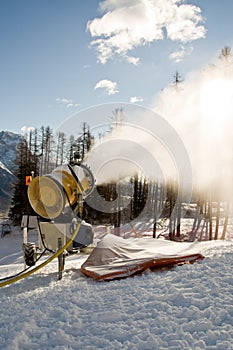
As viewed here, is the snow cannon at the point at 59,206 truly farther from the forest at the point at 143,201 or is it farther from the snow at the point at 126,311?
the forest at the point at 143,201

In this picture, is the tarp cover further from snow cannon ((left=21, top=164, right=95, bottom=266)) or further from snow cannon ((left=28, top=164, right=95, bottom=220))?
snow cannon ((left=28, top=164, right=95, bottom=220))

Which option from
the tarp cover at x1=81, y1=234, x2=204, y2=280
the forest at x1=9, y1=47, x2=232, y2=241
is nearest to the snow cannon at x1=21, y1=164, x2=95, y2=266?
the tarp cover at x1=81, y1=234, x2=204, y2=280

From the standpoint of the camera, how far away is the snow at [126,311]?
10.4 ft

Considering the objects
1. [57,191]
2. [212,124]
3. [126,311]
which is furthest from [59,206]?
[212,124]

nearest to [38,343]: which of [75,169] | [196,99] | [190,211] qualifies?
[75,169]

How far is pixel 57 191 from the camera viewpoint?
5453 mm

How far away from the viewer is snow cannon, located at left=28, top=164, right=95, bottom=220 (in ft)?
18.0

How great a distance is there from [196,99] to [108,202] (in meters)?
9.72

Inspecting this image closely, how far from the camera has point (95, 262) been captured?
19.4 ft

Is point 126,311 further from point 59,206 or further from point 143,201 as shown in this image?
point 143,201

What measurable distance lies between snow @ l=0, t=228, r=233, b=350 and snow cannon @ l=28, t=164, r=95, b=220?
4.46 feet

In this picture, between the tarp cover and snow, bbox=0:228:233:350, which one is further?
the tarp cover

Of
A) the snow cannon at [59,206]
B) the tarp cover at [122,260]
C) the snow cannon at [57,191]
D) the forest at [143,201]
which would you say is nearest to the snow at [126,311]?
the tarp cover at [122,260]

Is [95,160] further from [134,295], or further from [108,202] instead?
[108,202]
